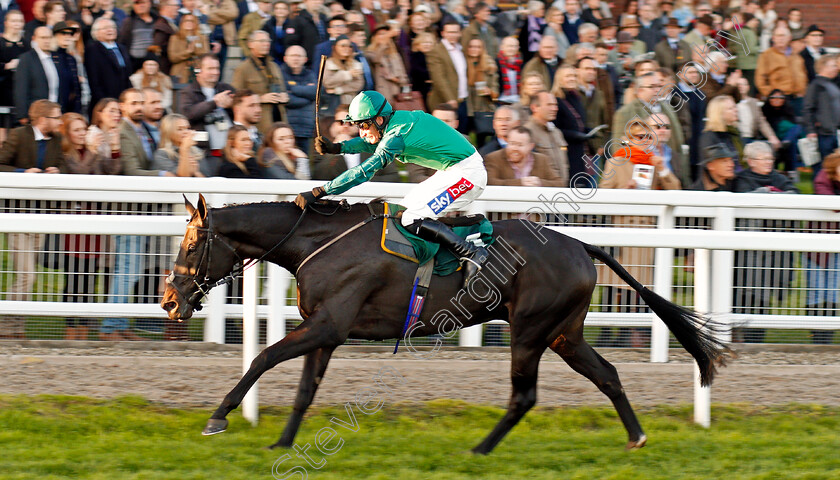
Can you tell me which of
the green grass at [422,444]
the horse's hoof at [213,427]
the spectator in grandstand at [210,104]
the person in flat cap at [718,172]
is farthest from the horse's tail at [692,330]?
the spectator in grandstand at [210,104]

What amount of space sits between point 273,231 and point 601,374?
160 centimetres

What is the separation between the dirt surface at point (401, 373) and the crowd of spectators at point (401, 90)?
300 millimetres

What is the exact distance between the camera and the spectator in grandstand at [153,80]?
26.3 feet

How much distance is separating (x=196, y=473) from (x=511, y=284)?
5.32ft

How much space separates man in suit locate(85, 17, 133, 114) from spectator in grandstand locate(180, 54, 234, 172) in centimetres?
78

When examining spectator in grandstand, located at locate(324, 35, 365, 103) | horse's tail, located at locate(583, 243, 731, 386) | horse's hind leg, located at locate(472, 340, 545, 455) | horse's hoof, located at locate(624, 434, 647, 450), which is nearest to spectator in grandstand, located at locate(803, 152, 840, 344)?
horse's tail, located at locate(583, 243, 731, 386)

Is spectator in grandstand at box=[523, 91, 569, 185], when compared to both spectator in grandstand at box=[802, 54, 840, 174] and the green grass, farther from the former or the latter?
spectator in grandstand at box=[802, 54, 840, 174]

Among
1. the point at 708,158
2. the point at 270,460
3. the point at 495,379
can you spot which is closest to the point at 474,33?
the point at 708,158

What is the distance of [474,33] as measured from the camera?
9.77 meters

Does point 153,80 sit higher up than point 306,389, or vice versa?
point 153,80

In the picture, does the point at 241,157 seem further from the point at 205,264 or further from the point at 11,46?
the point at 11,46

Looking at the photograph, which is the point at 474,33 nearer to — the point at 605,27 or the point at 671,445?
the point at 605,27

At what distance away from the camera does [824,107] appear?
9.37m

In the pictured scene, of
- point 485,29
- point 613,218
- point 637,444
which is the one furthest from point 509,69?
point 637,444
